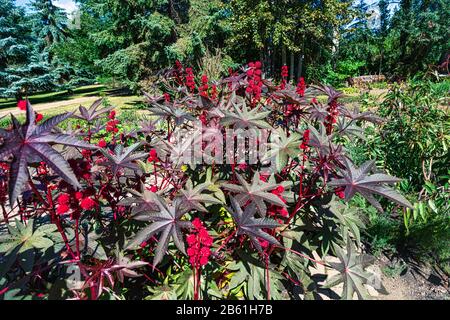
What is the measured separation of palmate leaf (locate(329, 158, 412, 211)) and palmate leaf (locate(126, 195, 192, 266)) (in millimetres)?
669

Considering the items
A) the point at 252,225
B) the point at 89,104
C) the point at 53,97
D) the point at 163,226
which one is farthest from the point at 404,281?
the point at 53,97

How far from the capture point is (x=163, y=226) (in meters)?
1.19

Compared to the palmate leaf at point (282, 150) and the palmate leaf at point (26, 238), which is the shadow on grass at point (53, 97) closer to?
the palmate leaf at point (26, 238)

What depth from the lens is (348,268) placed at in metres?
1.47

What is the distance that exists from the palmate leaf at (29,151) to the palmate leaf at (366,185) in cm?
102

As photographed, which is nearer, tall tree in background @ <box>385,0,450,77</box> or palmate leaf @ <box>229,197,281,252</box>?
palmate leaf @ <box>229,197,281,252</box>

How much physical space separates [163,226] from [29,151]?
→ 21.9 inches

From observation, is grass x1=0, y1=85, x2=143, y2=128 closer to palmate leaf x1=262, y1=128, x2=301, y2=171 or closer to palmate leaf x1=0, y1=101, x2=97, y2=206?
palmate leaf x1=262, y1=128, x2=301, y2=171

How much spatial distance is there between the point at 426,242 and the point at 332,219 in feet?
3.63

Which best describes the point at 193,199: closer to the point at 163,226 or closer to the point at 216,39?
the point at 163,226

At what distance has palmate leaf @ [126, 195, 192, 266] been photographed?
1.15 m

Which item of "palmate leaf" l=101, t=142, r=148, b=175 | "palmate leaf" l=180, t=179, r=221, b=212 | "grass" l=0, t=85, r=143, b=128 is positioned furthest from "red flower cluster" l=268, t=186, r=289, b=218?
"grass" l=0, t=85, r=143, b=128
